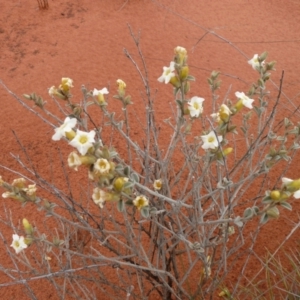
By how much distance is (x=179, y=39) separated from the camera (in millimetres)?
3498

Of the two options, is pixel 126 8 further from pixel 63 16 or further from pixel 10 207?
pixel 10 207

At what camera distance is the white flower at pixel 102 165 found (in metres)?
0.96

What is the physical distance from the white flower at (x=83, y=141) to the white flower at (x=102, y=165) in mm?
38

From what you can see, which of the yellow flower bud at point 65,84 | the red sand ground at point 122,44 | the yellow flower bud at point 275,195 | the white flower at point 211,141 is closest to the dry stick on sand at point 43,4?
the red sand ground at point 122,44

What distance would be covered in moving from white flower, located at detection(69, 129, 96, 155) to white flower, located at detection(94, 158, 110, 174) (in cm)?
4


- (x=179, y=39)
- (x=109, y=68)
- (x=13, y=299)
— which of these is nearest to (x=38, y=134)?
(x=109, y=68)

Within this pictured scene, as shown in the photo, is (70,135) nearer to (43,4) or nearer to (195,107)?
(195,107)

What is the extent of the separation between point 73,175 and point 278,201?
5.61 feet

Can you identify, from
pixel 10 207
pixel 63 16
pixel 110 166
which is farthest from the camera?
pixel 63 16

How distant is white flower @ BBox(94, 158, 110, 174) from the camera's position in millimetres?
963

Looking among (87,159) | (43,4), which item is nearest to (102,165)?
(87,159)

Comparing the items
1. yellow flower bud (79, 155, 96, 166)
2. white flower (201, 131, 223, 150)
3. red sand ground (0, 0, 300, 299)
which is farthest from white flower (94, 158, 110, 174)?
red sand ground (0, 0, 300, 299)

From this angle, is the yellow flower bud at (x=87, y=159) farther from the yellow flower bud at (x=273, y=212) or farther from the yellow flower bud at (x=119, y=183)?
the yellow flower bud at (x=273, y=212)

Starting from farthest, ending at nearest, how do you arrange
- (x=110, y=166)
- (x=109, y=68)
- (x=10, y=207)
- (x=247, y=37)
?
1. (x=247, y=37)
2. (x=109, y=68)
3. (x=10, y=207)
4. (x=110, y=166)
